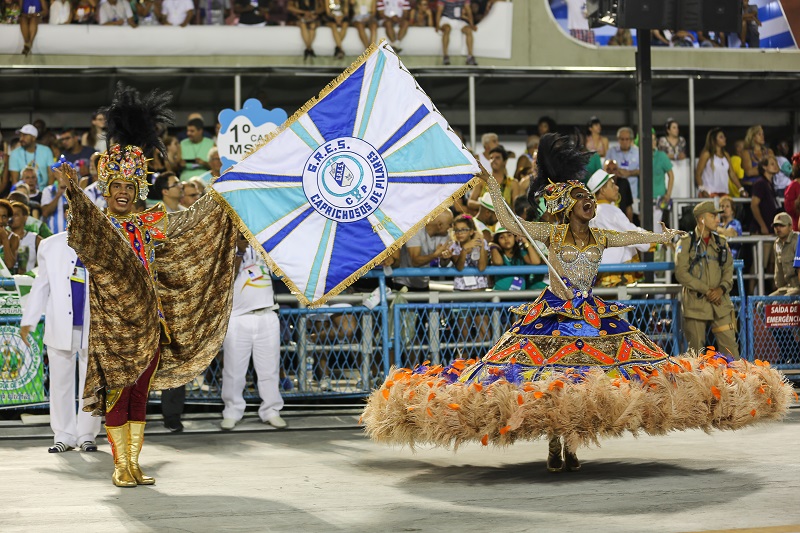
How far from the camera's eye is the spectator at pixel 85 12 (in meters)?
16.0

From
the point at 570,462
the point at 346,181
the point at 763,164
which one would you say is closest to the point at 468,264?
the point at 346,181

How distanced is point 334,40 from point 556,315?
9522mm

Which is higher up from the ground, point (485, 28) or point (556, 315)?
point (485, 28)

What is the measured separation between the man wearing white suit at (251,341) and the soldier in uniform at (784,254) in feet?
18.3

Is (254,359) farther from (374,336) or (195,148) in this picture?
(195,148)

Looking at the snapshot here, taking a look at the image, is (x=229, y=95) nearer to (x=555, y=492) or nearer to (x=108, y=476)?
(x=108, y=476)

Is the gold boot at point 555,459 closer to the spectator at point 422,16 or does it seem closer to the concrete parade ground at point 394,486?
the concrete parade ground at point 394,486

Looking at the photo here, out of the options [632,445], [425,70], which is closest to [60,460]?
[632,445]

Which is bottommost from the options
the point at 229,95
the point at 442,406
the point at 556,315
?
the point at 442,406

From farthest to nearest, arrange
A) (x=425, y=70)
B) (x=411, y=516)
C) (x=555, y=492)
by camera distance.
→ 1. (x=425, y=70)
2. (x=555, y=492)
3. (x=411, y=516)

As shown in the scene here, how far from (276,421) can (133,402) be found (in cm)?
290

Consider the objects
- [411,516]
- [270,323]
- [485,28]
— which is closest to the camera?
[411,516]

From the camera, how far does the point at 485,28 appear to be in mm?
17156

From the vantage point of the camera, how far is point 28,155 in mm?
14859
